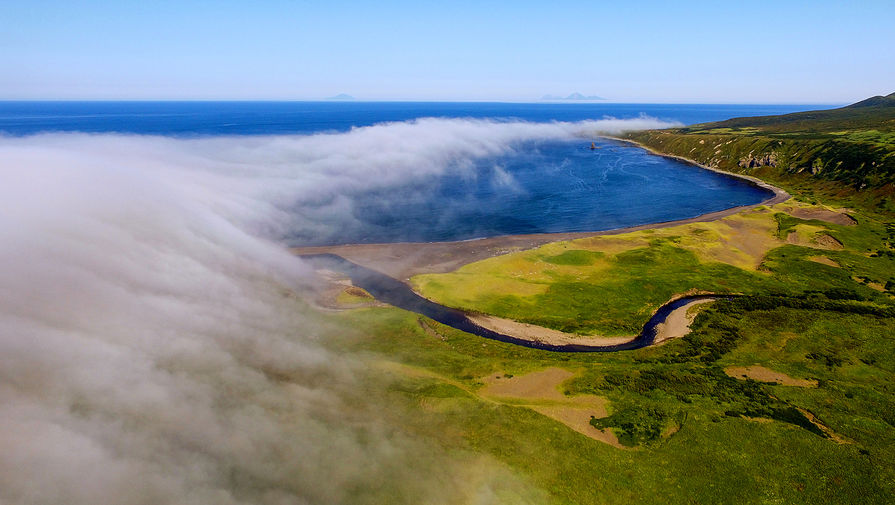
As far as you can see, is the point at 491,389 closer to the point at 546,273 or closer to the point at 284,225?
the point at 546,273

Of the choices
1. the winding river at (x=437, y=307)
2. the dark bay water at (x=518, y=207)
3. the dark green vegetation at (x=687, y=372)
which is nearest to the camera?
the dark green vegetation at (x=687, y=372)

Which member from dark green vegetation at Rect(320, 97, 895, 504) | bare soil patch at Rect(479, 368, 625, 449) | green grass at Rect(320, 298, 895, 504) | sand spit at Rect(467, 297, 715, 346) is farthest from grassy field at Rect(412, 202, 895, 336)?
bare soil patch at Rect(479, 368, 625, 449)

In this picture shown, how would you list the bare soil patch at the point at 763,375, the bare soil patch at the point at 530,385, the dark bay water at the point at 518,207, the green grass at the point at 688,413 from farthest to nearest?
the dark bay water at the point at 518,207 < the bare soil patch at the point at 763,375 < the bare soil patch at the point at 530,385 < the green grass at the point at 688,413

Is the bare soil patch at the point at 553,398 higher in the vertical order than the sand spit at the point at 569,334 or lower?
lower

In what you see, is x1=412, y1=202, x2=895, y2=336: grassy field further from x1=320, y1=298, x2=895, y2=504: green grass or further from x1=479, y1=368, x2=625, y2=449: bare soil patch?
x1=479, y1=368, x2=625, y2=449: bare soil patch

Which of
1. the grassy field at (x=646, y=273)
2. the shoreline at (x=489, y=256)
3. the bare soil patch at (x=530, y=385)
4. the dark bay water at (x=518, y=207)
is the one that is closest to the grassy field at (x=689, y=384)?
the grassy field at (x=646, y=273)

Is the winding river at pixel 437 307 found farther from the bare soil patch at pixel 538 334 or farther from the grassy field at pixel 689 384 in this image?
the grassy field at pixel 689 384

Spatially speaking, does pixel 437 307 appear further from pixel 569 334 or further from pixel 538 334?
pixel 569 334
